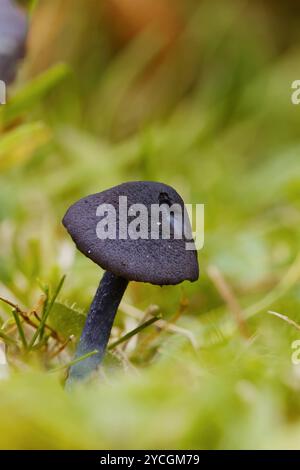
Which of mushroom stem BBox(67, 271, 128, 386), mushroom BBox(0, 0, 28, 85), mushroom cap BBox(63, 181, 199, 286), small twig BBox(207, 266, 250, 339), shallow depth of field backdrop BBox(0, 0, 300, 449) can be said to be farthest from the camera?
mushroom BBox(0, 0, 28, 85)

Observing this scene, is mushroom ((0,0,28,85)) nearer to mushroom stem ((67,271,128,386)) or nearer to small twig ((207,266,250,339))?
small twig ((207,266,250,339))

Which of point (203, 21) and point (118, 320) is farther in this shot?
point (203, 21)

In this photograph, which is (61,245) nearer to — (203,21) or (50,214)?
(50,214)

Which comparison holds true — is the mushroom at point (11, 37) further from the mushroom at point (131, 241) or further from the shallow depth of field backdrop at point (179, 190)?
the mushroom at point (131, 241)

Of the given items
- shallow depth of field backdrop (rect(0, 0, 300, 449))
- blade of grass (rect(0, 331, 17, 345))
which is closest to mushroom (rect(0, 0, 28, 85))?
shallow depth of field backdrop (rect(0, 0, 300, 449))

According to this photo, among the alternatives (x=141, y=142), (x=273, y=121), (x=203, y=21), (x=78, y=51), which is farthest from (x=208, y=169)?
(x=203, y=21)

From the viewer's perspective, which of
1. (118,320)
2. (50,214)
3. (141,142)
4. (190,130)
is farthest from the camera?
(190,130)
